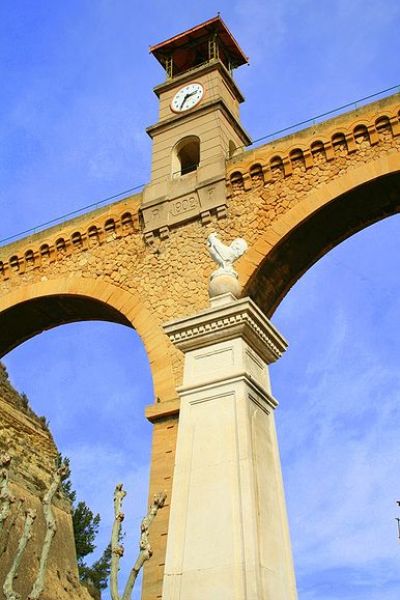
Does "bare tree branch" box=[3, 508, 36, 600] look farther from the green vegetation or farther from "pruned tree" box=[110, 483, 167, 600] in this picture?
the green vegetation

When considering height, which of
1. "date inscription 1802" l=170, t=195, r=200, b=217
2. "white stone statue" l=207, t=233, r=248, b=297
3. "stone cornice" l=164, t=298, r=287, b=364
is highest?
"date inscription 1802" l=170, t=195, r=200, b=217

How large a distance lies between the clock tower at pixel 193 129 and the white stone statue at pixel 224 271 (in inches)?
305

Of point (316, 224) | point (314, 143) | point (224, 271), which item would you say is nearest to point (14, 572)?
point (224, 271)

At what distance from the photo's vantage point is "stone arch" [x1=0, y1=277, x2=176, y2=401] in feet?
38.8

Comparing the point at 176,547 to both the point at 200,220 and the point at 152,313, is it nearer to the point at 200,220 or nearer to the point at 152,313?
the point at 152,313

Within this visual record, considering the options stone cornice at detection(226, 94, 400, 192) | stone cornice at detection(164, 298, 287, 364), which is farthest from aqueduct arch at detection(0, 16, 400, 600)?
stone cornice at detection(164, 298, 287, 364)

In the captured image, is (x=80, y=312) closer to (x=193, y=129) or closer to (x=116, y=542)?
(x=193, y=129)

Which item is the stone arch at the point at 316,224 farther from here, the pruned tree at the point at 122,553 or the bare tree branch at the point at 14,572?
the pruned tree at the point at 122,553

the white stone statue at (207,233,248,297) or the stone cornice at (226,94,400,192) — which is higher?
the stone cornice at (226,94,400,192)

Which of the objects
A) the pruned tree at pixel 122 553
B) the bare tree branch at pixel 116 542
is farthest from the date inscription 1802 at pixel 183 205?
the pruned tree at pixel 122 553

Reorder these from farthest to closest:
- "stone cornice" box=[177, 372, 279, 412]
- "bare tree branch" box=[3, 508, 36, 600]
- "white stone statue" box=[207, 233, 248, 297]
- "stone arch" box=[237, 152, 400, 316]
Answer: "stone arch" box=[237, 152, 400, 316], "bare tree branch" box=[3, 508, 36, 600], "white stone statue" box=[207, 233, 248, 297], "stone cornice" box=[177, 372, 279, 412]

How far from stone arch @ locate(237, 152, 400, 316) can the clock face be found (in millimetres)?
4863

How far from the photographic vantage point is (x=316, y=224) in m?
12.3

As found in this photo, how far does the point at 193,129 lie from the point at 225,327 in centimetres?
1129
